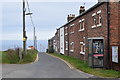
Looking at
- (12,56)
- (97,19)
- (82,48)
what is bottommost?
(12,56)

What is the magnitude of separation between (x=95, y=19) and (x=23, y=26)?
7.84 m

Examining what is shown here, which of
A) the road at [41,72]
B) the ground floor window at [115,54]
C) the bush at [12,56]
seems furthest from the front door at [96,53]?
the bush at [12,56]

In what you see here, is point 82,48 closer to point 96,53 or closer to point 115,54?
point 96,53

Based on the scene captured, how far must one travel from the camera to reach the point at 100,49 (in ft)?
58.4

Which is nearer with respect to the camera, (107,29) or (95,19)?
(107,29)

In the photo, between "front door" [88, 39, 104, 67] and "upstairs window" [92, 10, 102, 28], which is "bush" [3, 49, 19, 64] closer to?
"upstairs window" [92, 10, 102, 28]

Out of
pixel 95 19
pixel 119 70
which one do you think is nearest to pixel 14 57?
pixel 95 19

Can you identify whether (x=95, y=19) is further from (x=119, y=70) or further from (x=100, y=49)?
(x=119, y=70)

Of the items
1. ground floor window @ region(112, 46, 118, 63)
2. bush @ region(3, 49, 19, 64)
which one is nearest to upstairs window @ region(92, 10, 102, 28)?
ground floor window @ region(112, 46, 118, 63)

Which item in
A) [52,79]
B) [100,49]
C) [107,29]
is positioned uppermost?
[107,29]

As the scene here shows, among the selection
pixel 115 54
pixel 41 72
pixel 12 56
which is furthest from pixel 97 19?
pixel 12 56

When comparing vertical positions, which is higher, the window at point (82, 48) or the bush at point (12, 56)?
the window at point (82, 48)

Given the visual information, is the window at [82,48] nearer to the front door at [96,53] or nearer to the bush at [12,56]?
the bush at [12,56]

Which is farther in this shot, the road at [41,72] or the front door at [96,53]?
the front door at [96,53]
